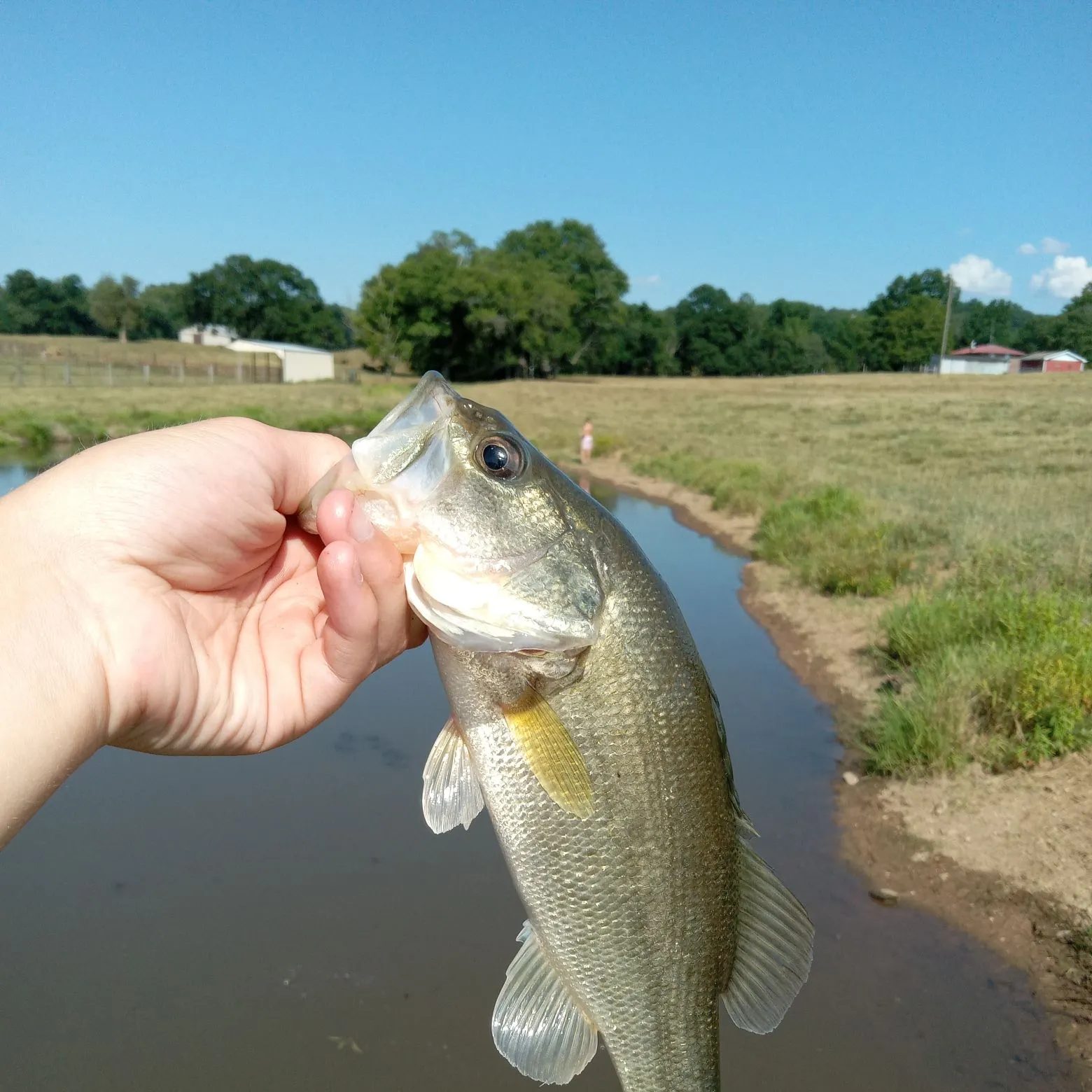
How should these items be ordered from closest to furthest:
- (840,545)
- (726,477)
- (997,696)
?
(997,696) < (840,545) < (726,477)

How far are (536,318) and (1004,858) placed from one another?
6664 cm

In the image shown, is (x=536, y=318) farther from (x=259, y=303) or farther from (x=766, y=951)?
(x=766, y=951)

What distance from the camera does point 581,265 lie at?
8394 cm

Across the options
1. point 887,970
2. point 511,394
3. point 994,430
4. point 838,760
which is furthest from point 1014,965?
point 511,394

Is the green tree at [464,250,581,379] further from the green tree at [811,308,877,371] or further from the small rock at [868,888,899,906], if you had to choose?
the small rock at [868,888,899,906]

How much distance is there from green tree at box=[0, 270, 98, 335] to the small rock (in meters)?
104

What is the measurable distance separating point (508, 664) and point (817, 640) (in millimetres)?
10758

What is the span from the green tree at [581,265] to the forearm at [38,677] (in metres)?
82.0

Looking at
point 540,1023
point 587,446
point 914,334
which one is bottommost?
point 587,446

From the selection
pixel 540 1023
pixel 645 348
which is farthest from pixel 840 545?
pixel 645 348

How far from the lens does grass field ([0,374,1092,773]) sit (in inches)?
303

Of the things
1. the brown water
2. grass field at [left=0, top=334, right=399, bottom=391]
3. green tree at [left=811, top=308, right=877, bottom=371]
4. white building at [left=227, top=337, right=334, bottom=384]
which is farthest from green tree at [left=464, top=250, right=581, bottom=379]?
the brown water

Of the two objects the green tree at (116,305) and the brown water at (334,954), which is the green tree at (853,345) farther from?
the brown water at (334,954)

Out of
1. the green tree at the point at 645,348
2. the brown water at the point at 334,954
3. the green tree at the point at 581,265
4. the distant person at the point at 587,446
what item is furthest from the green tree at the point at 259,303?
the brown water at the point at 334,954
